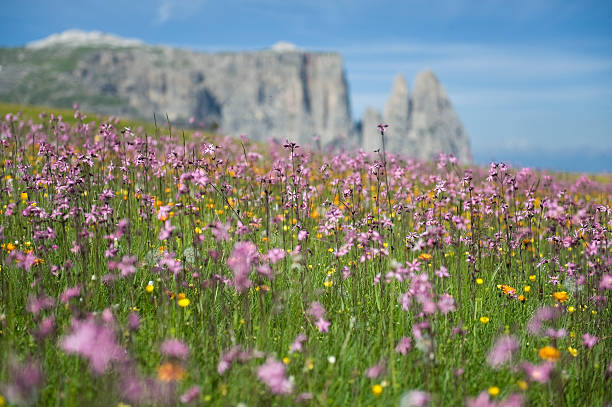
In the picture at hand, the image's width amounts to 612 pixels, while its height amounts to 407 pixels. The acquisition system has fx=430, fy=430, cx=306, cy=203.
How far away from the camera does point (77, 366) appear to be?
282cm

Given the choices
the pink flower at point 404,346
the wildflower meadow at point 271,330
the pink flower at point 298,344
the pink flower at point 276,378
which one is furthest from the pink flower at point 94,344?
the pink flower at point 404,346

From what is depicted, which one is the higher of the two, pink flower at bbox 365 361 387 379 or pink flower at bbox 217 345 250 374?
pink flower at bbox 217 345 250 374

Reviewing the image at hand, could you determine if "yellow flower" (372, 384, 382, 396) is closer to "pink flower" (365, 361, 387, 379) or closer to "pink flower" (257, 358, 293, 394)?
"pink flower" (365, 361, 387, 379)

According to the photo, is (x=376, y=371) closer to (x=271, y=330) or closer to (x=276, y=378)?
(x=276, y=378)

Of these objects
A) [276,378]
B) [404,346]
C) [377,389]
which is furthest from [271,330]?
[276,378]

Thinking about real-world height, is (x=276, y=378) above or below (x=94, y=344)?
below

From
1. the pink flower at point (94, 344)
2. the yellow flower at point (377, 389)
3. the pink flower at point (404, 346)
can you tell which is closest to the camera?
the pink flower at point (94, 344)

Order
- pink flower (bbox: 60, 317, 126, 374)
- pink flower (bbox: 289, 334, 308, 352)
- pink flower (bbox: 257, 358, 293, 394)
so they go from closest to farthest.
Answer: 1. pink flower (bbox: 60, 317, 126, 374)
2. pink flower (bbox: 257, 358, 293, 394)
3. pink flower (bbox: 289, 334, 308, 352)

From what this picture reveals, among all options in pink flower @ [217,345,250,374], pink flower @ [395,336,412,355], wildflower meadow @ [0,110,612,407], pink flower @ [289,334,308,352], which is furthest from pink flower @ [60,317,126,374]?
pink flower @ [395,336,412,355]

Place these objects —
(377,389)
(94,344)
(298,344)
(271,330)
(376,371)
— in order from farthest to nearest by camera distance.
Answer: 1. (271,330)
2. (298,344)
3. (376,371)
4. (377,389)
5. (94,344)

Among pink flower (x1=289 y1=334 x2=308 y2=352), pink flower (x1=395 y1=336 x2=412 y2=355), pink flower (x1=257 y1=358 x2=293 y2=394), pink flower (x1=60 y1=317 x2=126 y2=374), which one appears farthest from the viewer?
pink flower (x1=395 y1=336 x2=412 y2=355)

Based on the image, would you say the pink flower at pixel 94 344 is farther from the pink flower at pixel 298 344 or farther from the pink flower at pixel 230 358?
the pink flower at pixel 298 344

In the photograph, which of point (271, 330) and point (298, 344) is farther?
point (271, 330)

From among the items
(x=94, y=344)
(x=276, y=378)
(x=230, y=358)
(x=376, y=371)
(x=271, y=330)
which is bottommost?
(x=271, y=330)
